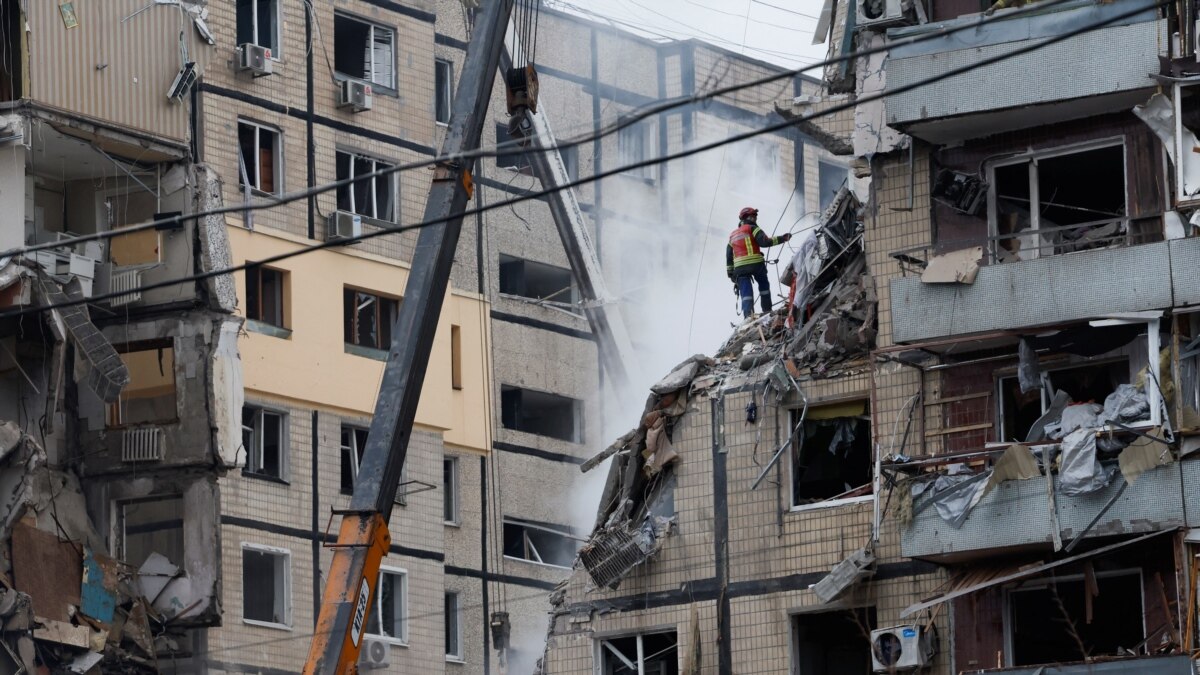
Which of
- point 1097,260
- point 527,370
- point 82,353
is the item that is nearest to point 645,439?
point 1097,260

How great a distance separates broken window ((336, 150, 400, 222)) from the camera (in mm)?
52125

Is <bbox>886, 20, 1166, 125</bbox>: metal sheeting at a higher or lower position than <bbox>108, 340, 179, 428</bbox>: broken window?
higher

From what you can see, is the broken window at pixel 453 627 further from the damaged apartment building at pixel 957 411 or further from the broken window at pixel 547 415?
the damaged apartment building at pixel 957 411

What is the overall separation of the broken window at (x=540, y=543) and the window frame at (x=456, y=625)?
252cm

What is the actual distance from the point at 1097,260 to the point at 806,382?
5.18 meters

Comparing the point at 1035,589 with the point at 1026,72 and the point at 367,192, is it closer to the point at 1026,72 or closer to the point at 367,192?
the point at 1026,72

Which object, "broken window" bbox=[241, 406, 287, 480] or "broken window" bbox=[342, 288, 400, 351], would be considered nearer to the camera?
"broken window" bbox=[241, 406, 287, 480]

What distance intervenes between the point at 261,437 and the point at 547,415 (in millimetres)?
12753

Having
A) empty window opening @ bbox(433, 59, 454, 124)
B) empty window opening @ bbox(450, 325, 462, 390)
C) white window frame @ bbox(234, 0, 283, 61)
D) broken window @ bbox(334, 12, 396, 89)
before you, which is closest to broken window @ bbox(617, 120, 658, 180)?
empty window opening @ bbox(433, 59, 454, 124)

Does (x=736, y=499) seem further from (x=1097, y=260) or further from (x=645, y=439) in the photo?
(x=1097, y=260)

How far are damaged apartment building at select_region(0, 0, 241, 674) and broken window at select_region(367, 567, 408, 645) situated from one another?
5610 millimetres

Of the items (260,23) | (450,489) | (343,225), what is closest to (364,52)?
(260,23)

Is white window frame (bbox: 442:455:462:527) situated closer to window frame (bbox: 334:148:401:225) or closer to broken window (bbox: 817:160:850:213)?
window frame (bbox: 334:148:401:225)

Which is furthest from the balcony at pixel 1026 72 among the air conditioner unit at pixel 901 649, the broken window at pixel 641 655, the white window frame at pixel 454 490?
the white window frame at pixel 454 490
